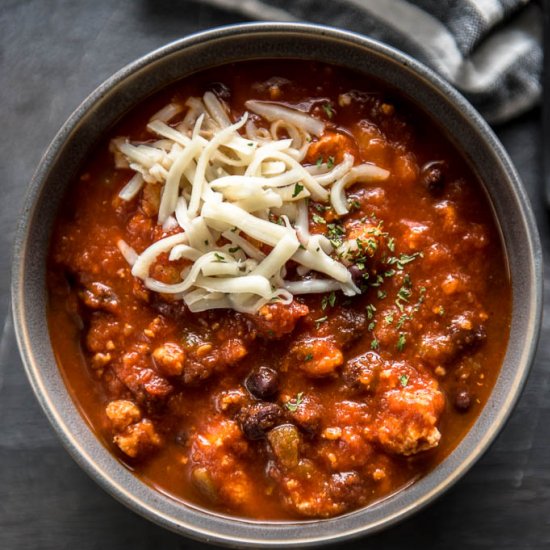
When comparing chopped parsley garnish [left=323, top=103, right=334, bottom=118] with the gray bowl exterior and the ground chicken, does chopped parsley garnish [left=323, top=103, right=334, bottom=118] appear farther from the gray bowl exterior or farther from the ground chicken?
the ground chicken

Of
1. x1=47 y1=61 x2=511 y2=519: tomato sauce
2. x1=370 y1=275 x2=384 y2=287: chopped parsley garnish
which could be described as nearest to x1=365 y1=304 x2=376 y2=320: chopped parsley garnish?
x1=47 y1=61 x2=511 y2=519: tomato sauce

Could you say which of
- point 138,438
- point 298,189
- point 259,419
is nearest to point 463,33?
point 298,189

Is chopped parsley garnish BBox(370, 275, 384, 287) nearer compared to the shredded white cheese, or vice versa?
the shredded white cheese

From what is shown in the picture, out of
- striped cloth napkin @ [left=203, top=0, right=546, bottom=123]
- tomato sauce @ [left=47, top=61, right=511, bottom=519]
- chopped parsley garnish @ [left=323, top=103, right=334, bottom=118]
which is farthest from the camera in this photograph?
striped cloth napkin @ [left=203, top=0, right=546, bottom=123]

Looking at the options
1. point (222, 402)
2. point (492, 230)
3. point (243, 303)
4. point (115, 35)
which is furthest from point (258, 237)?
point (115, 35)

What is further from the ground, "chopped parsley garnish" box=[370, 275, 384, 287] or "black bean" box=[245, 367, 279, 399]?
"chopped parsley garnish" box=[370, 275, 384, 287]

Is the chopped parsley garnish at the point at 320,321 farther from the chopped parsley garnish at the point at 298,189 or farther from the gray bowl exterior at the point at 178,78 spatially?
the gray bowl exterior at the point at 178,78

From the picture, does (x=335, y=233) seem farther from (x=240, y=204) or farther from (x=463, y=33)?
(x=463, y=33)

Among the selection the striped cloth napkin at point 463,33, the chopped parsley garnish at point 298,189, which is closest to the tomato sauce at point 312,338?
the chopped parsley garnish at point 298,189

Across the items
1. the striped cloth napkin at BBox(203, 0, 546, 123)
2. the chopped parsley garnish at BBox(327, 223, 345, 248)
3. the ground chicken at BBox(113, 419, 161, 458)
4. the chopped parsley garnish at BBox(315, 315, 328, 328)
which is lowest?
the ground chicken at BBox(113, 419, 161, 458)
